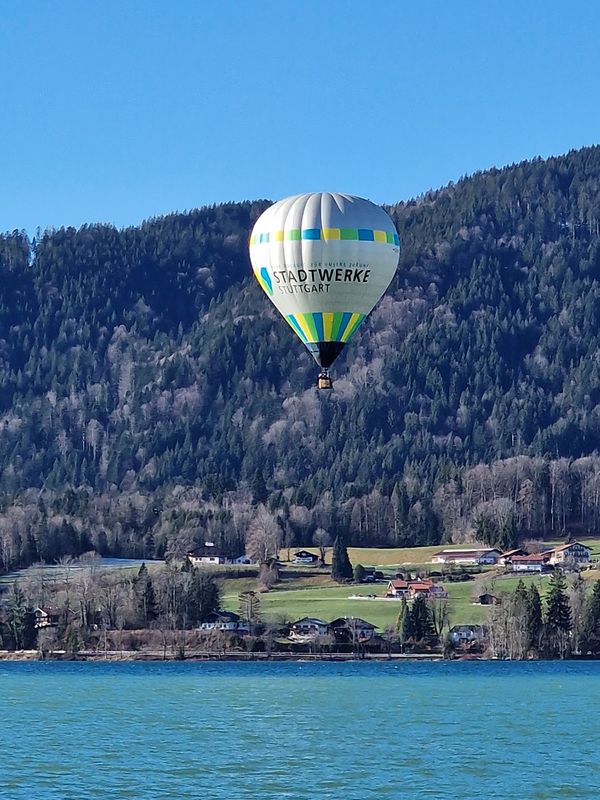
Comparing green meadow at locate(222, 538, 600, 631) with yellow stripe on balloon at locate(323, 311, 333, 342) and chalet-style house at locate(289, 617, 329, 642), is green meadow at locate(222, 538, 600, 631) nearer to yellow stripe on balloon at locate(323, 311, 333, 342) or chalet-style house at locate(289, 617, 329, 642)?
chalet-style house at locate(289, 617, 329, 642)

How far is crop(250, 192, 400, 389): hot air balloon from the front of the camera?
283ft

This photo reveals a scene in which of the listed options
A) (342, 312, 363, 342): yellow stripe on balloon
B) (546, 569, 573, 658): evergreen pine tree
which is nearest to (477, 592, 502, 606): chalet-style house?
(546, 569, 573, 658): evergreen pine tree

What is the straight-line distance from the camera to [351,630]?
16438cm

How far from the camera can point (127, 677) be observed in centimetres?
12581

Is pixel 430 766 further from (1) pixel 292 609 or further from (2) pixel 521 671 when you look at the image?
(1) pixel 292 609

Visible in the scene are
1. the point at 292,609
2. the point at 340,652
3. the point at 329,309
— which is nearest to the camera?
the point at 329,309

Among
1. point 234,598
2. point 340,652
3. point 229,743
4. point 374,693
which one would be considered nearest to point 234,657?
point 340,652

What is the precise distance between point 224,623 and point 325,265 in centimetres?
8948

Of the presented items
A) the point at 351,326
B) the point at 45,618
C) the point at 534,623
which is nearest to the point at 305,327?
the point at 351,326

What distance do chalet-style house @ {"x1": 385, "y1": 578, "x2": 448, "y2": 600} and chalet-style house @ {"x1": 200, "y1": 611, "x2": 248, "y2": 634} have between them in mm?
16828

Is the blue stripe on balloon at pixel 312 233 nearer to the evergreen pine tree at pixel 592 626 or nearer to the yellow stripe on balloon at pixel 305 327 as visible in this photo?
the yellow stripe on balloon at pixel 305 327

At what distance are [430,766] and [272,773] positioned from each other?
5843 millimetres

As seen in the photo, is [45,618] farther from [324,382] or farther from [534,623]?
[324,382]

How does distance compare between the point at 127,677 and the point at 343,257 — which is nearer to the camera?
the point at 343,257
